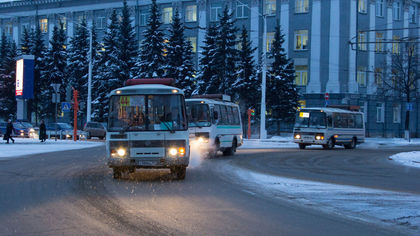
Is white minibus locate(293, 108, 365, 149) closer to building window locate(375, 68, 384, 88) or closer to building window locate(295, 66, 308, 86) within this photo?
building window locate(295, 66, 308, 86)

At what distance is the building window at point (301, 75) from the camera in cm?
5375

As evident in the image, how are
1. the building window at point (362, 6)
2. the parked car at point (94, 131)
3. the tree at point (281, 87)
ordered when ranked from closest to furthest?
the parked car at point (94, 131) → the tree at point (281, 87) → the building window at point (362, 6)

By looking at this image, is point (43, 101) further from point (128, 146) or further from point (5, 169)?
point (128, 146)

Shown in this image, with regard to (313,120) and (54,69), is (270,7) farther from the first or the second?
(54,69)

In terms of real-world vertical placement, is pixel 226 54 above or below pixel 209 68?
above

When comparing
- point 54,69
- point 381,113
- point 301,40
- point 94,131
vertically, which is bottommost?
point 94,131

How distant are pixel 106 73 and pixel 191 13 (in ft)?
44.1

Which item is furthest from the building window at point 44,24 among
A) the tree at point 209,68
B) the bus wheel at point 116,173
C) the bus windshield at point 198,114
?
the bus wheel at point 116,173

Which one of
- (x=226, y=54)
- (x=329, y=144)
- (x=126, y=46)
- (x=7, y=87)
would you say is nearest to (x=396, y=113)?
(x=226, y=54)

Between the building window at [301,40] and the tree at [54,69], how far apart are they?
2947 cm

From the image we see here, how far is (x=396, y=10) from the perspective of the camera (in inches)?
2205

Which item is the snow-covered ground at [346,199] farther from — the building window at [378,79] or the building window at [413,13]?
the building window at [413,13]

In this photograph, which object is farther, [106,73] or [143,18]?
[143,18]

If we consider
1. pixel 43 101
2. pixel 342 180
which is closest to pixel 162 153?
pixel 342 180
